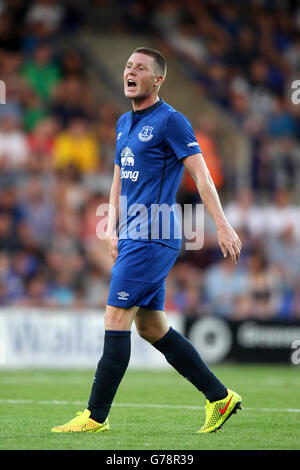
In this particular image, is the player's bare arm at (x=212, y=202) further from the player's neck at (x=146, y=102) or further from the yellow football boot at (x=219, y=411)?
the yellow football boot at (x=219, y=411)

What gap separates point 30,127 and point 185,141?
9501 millimetres

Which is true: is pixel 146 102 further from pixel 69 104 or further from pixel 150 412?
pixel 69 104

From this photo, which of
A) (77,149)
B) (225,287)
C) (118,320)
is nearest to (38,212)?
(77,149)

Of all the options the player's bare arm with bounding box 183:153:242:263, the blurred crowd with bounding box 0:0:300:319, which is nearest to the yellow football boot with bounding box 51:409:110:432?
the player's bare arm with bounding box 183:153:242:263

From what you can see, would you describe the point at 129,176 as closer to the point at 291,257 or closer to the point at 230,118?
the point at 291,257

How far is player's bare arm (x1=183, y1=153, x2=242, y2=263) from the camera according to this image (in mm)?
5652

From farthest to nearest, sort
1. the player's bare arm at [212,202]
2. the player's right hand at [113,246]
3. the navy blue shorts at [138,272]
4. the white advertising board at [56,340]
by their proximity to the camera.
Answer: the white advertising board at [56,340]
the player's right hand at [113,246]
the navy blue shorts at [138,272]
the player's bare arm at [212,202]

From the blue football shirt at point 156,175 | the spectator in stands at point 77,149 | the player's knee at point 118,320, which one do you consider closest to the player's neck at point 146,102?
the blue football shirt at point 156,175

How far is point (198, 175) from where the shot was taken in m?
5.84

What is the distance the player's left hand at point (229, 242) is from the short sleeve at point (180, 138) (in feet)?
1.85

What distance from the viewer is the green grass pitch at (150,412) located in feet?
18.1

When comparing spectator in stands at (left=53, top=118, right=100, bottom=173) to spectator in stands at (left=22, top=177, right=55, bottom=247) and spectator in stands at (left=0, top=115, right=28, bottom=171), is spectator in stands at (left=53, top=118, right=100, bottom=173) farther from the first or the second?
spectator in stands at (left=22, top=177, right=55, bottom=247)
